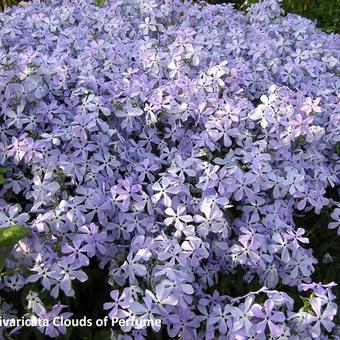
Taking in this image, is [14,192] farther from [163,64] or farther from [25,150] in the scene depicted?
[163,64]

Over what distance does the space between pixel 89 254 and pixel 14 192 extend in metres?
0.49

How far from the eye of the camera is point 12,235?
1.80 meters

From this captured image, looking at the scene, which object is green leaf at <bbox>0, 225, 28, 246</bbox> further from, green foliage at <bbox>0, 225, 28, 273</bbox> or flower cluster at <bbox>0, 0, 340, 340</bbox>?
flower cluster at <bbox>0, 0, 340, 340</bbox>

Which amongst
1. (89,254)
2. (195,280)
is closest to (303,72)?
(195,280)

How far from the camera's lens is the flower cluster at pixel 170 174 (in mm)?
1924

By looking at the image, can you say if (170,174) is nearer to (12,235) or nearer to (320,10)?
(12,235)

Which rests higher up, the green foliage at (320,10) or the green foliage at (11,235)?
the green foliage at (11,235)

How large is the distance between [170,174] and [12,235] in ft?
2.18

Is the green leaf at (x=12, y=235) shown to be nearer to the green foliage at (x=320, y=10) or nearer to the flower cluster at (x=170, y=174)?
the flower cluster at (x=170, y=174)

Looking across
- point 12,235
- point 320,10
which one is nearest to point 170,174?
point 12,235

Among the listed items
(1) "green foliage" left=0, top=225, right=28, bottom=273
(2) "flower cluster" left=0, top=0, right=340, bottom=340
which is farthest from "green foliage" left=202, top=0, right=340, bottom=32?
(1) "green foliage" left=0, top=225, right=28, bottom=273

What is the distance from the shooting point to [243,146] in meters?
2.46

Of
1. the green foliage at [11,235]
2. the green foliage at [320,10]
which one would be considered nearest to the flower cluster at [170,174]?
the green foliage at [11,235]

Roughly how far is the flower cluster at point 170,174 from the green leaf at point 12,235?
0.13 metres
